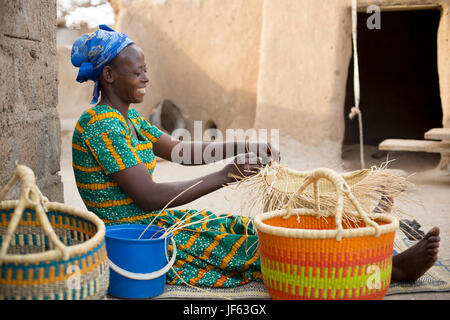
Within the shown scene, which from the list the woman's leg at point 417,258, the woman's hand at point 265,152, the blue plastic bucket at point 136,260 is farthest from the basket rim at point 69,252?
the woman's leg at point 417,258

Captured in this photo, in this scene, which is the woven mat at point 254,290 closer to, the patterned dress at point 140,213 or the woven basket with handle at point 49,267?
the patterned dress at point 140,213

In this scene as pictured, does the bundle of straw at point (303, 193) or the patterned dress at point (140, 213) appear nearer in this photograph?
the patterned dress at point (140, 213)

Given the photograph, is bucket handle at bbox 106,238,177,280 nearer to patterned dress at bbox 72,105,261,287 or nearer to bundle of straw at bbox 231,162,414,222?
patterned dress at bbox 72,105,261,287

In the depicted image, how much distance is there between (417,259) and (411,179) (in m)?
3.82

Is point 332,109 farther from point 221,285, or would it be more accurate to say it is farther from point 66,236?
point 66,236

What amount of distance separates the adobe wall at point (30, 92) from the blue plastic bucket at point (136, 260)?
0.61m

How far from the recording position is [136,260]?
2043 millimetres

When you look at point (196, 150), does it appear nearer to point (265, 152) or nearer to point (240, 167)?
point (265, 152)

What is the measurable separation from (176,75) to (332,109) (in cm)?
283

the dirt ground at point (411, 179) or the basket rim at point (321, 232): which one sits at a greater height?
the basket rim at point (321, 232)

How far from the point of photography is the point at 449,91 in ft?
19.1

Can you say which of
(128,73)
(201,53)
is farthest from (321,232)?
(201,53)

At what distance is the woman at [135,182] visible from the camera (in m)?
2.11

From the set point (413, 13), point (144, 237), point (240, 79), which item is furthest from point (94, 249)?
point (413, 13)
